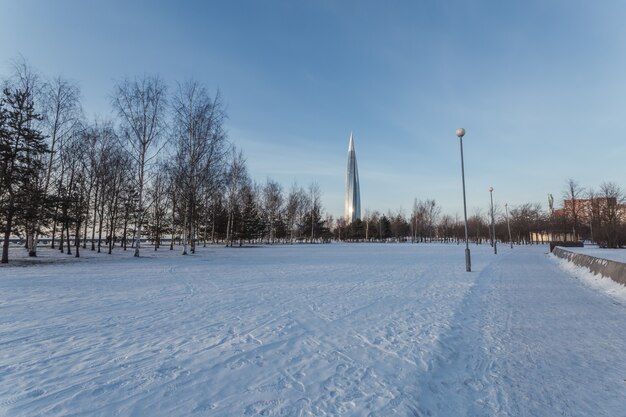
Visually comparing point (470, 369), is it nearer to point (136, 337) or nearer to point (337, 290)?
point (136, 337)

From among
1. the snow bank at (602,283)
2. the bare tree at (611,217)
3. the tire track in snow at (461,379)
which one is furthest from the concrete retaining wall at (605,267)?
the bare tree at (611,217)

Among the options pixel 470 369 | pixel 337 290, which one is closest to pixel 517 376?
pixel 470 369

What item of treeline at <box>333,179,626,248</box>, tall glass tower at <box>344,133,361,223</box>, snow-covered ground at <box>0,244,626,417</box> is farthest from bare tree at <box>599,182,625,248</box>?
tall glass tower at <box>344,133,361,223</box>

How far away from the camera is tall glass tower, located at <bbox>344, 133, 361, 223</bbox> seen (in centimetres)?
15500

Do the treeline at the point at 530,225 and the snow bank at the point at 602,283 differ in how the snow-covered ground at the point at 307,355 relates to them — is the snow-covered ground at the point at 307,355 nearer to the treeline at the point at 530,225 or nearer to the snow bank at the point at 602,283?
the snow bank at the point at 602,283

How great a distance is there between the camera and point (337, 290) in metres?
10.8

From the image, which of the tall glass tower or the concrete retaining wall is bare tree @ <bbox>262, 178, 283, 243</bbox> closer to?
the concrete retaining wall

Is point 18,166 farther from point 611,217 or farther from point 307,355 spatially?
point 611,217

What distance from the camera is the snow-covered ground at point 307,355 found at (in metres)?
3.52

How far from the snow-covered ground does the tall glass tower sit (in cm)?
14288

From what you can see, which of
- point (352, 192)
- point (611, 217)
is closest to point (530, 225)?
point (611, 217)

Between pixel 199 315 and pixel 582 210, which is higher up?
pixel 582 210

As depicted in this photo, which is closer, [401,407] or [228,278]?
[401,407]

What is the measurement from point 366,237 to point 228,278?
95.6m
